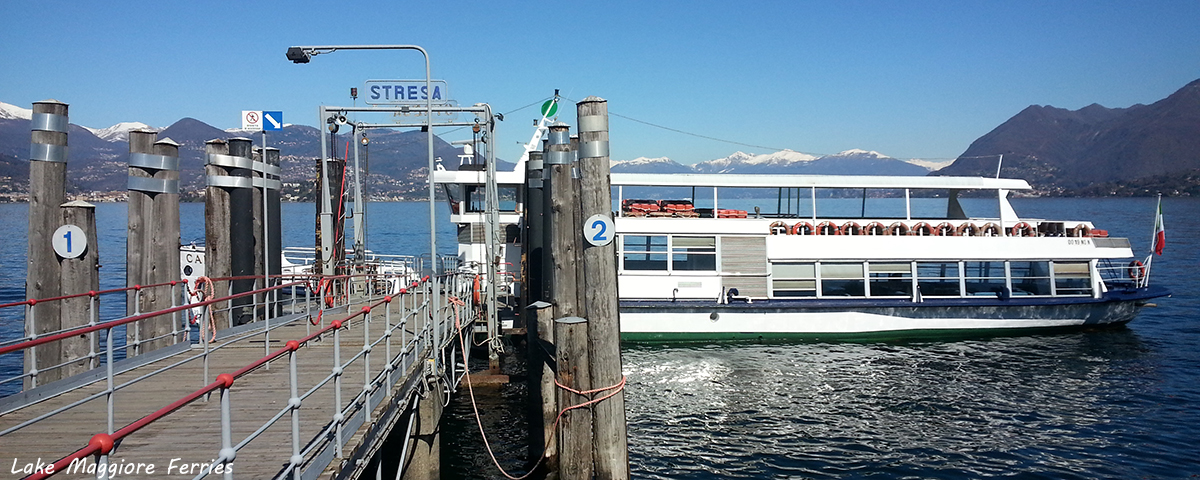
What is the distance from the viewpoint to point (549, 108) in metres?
25.3

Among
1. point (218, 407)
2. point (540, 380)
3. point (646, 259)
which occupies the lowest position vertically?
A: point (540, 380)

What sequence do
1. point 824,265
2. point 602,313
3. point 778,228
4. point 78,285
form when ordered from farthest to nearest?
point 778,228
point 824,265
point 78,285
point 602,313

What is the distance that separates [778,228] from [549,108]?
8.52m

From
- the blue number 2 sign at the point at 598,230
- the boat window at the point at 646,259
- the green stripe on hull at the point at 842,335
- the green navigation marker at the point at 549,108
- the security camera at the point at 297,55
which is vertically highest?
the green navigation marker at the point at 549,108

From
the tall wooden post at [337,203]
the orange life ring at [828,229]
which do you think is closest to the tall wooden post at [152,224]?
the tall wooden post at [337,203]

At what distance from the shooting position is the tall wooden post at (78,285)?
30.5 feet

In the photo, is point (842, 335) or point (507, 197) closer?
point (842, 335)

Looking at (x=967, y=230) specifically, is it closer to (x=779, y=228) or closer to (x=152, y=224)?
(x=779, y=228)

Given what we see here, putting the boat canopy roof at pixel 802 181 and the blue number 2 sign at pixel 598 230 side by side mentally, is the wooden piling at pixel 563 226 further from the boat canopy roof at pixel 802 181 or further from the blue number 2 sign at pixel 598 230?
the boat canopy roof at pixel 802 181

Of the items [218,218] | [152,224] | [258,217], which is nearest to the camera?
[152,224]

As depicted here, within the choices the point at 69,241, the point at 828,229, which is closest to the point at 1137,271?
the point at 828,229

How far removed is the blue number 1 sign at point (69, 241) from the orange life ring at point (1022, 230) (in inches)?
961

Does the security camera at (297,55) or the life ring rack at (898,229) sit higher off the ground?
the security camera at (297,55)

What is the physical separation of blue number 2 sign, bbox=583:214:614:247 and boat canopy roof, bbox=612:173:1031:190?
14.5 m
